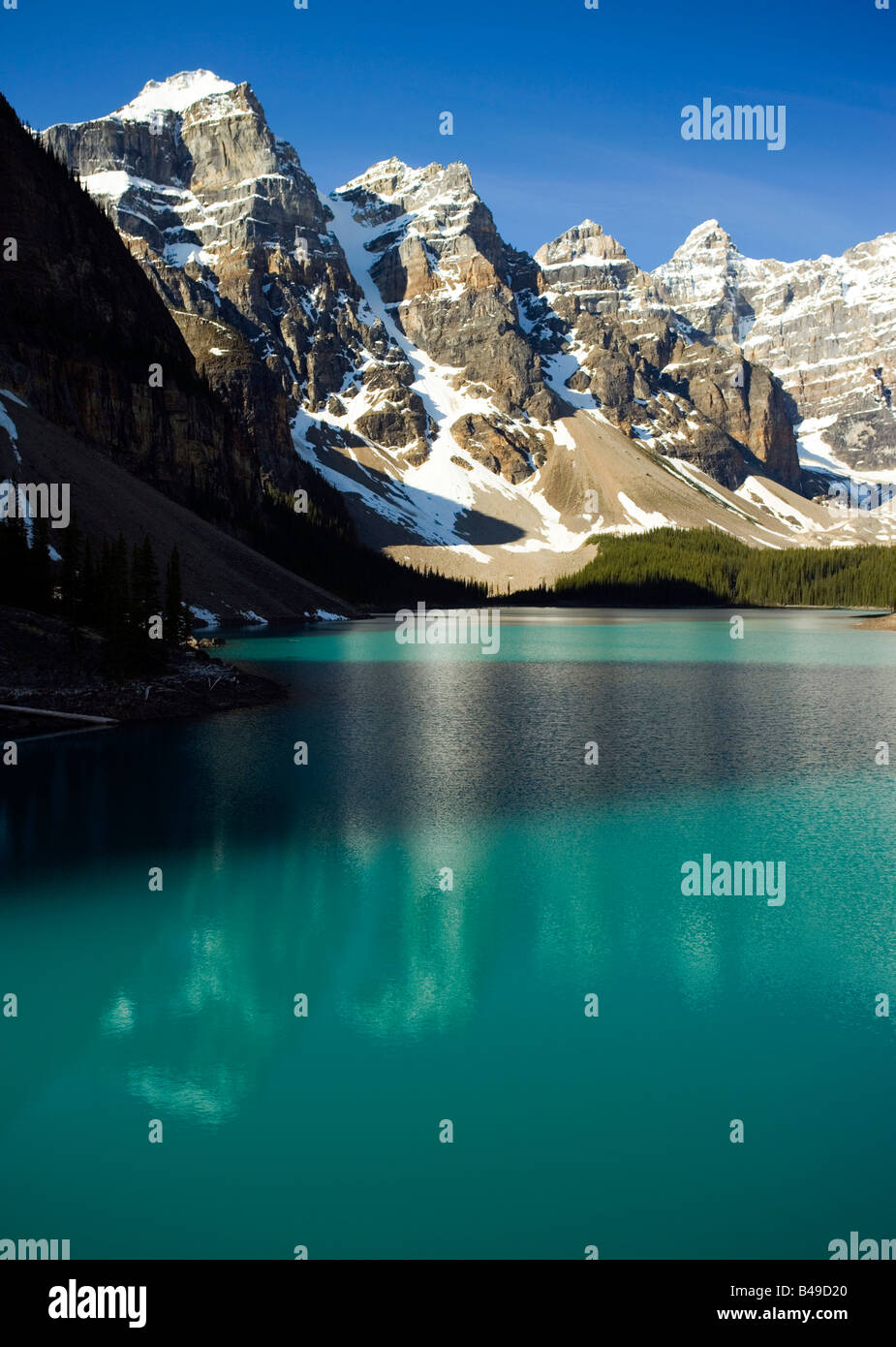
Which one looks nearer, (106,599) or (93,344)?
(106,599)

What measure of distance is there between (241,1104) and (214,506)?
134m

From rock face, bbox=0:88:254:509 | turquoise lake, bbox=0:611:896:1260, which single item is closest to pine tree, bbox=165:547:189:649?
turquoise lake, bbox=0:611:896:1260

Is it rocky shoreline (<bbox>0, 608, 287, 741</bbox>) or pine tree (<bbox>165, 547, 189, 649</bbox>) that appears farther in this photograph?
pine tree (<bbox>165, 547, 189, 649</bbox>)

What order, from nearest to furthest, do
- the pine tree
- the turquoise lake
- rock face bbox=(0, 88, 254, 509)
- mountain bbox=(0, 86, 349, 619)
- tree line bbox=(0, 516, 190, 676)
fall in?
the turquoise lake → tree line bbox=(0, 516, 190, 676) → the pine tree → mountain bbox=(0, 86, 349, 619) → rock face bbox=(0, 88, 254, 509)

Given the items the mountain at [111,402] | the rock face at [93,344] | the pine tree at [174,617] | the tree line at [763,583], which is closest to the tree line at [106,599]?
the pine tree at [174,617]

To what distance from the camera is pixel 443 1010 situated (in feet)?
47.9

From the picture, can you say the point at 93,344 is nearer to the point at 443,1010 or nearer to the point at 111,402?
the point at 111,402

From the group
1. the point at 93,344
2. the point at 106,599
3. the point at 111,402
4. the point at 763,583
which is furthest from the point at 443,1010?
the point at 763,583

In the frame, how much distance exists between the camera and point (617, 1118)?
11.7 metres

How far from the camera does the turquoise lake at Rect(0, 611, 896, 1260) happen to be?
33.9 feet

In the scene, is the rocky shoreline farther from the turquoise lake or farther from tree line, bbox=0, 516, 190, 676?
the turquoise lake

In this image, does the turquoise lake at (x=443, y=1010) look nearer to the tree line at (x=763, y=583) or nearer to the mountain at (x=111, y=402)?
the mountain at (x=111, y=402)

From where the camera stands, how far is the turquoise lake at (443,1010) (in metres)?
10.3
